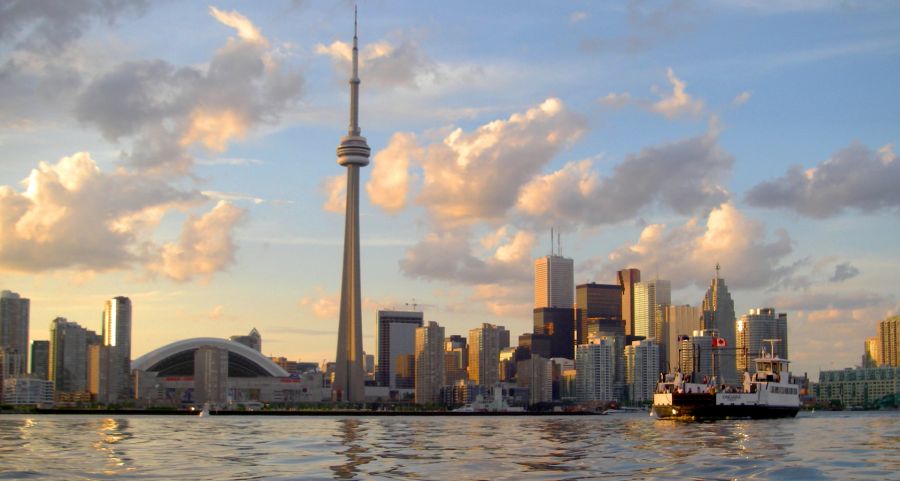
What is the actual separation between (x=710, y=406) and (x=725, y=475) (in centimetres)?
12613

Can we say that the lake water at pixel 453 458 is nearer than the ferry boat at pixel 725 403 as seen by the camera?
Yes

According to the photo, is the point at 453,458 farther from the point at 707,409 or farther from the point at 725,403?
the point at 725,403

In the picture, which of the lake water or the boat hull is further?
the boat hull

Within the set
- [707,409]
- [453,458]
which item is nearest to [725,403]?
[707,409]

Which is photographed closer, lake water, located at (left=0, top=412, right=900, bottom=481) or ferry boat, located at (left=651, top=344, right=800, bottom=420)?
lake water, located at (left=0, top=412, right=900, bottom=481)

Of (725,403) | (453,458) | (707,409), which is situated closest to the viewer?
(453,458)

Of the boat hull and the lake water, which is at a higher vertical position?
the lake water

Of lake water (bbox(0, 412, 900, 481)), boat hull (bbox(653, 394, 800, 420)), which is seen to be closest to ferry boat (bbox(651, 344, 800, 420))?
boat hull (bbox(653, 394, 800, 420))

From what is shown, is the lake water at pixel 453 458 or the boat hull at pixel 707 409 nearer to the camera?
the lake water at pixel 453 458

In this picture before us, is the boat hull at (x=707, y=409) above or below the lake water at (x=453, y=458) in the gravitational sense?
below

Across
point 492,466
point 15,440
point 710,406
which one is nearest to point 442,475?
point 492,466

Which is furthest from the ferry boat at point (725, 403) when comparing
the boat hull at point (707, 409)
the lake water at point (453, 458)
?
the lake water at point (453, 458)

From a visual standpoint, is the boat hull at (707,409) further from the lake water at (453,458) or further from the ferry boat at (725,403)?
the lake water at (453,458)

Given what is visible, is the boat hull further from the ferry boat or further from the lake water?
the lake water
